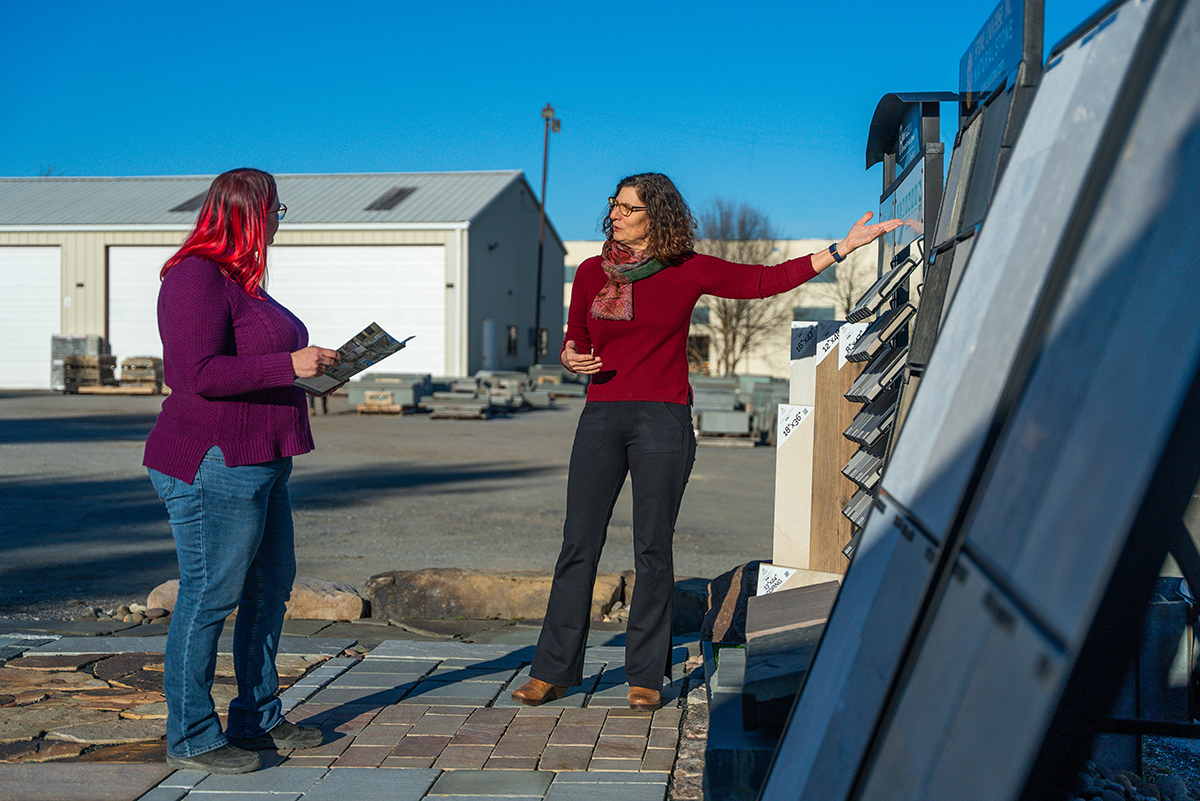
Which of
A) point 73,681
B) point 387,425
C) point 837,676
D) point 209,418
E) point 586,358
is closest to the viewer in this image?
point 837,676

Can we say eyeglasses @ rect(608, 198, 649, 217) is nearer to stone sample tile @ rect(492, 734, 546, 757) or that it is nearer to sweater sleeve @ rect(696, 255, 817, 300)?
sweater sleeve @ rect(696, 255, 817, 300)

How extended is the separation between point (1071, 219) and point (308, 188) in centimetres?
3609

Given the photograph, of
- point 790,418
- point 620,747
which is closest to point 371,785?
point 620,747

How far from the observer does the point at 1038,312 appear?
104 centimetres

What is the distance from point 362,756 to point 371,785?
27 centimetres

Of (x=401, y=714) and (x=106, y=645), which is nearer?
(x=401, y=714)

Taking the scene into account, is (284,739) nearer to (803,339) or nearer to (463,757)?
(463,757)

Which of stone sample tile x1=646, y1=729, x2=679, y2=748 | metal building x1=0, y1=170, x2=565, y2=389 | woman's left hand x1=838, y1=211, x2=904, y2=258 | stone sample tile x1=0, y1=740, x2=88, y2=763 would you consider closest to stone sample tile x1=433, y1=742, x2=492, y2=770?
stone sample tile x1=646, y1=729, x2=679, y2=748

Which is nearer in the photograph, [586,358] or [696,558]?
[586,358]

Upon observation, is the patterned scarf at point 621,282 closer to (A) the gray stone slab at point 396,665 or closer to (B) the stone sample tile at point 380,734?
(B) the stone sample tile at point 380,734

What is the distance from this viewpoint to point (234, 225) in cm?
311

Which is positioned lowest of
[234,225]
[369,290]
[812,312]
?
[234,225]

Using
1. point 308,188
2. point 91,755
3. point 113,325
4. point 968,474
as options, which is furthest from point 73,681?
point 308,188

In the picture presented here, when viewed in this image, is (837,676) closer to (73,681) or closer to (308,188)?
(73,681)
